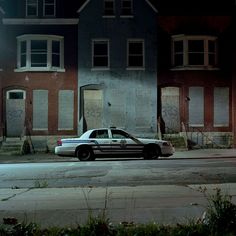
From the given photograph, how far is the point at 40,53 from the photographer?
3528 centimetres

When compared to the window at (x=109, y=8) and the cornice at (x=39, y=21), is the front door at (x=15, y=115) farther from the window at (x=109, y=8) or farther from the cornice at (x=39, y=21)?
the window at (x=109, y=8)

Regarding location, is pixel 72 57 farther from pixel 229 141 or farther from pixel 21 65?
→ pixel 229 141

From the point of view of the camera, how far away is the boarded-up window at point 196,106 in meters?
35.1

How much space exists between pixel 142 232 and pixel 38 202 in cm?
463

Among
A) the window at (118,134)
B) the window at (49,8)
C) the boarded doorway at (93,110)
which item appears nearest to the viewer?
the window at (118,134)

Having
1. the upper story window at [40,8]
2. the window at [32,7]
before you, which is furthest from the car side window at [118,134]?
the window at [32,7]

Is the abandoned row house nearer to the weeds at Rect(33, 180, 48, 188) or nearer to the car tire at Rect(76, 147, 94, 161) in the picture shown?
the car tire at Rect(76, 147, 94, 161)

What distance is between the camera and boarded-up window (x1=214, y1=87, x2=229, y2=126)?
35.2 meters

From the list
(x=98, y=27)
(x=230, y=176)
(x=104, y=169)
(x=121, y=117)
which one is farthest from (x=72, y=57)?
(x=230, y=176)

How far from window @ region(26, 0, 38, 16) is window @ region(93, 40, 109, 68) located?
15.3 ft

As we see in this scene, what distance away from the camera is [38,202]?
10.6 m

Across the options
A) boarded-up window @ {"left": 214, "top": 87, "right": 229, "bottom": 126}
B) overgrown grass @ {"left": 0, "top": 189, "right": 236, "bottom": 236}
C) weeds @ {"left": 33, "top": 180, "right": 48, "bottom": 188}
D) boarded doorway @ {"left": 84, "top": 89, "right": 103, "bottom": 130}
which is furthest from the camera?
boarded-up window @ {"left": 214, "top": 87, "right": 229, "bottom": 126}

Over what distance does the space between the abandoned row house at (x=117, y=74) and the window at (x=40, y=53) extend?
0.22 ft

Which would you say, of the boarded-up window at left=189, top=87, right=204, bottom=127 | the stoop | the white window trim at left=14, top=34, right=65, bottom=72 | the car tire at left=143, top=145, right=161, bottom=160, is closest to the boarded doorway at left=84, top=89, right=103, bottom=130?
the white window trim at left=14, top=34, right=65, bottom=72
